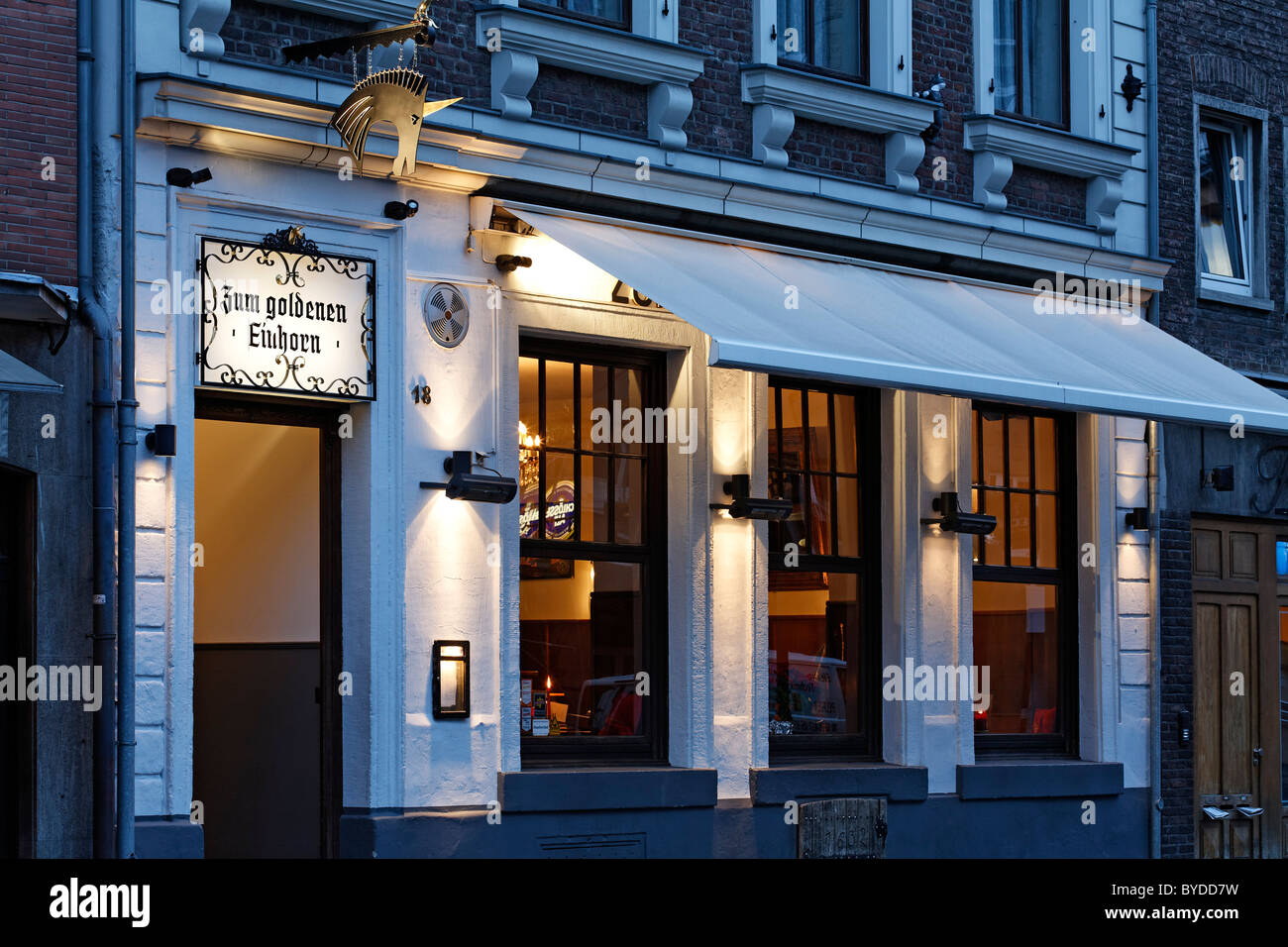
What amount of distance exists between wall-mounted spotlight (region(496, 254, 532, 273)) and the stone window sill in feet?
2.45

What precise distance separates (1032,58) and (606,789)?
620cm

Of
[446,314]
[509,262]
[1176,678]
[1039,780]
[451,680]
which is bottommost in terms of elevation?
[1039,780]

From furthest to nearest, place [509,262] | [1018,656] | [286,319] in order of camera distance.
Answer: [1018,656] → [509,262] → [286,319]

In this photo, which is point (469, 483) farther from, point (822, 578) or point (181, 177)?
point (822, 578)

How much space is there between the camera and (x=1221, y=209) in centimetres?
1401

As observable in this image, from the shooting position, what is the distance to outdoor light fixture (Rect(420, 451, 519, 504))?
945cm

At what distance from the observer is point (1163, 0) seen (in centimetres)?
1340

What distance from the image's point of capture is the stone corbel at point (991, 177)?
12164 mm

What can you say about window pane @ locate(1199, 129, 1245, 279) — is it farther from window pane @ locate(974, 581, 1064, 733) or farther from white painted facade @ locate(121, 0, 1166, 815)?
window pane @ locate(974, 581, 1064, 733)

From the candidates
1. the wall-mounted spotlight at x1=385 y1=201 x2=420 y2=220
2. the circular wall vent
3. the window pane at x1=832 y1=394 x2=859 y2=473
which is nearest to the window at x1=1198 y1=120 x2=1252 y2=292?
the window pane at x1=832 y1=394 x2=859 y2=473

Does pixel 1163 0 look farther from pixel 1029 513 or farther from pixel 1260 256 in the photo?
pixel 1029 513

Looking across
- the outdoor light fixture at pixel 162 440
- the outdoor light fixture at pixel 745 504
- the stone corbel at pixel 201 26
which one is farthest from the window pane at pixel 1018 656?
the stone corbel at pixel 201 26

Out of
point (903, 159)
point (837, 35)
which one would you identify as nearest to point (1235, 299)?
point (903, 159)
